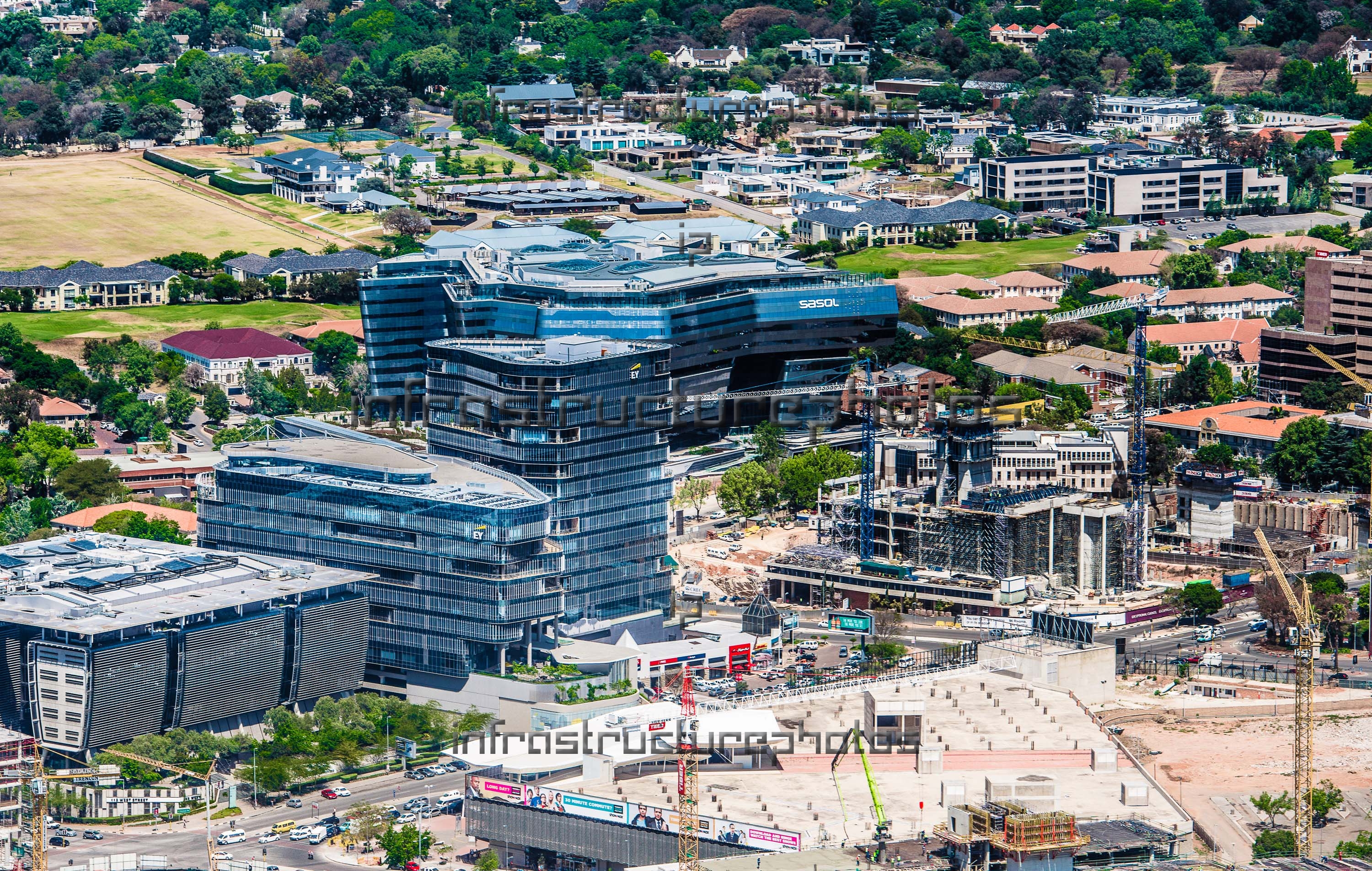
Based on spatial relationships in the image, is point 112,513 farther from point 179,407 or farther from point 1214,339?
point 1214,339

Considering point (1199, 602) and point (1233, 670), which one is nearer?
point (1233, 670)

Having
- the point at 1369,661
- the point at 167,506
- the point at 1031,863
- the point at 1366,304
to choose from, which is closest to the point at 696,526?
the point at 167,506

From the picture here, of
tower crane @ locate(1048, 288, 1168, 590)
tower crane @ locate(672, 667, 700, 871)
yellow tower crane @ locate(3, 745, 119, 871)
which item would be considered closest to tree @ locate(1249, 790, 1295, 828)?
tower crane @ locate(672, 667, 700, 871)

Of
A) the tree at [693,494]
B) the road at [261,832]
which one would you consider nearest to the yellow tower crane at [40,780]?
the road at [261,832]

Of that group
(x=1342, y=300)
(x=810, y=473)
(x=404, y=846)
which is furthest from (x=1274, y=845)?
(x=1342, y=300)

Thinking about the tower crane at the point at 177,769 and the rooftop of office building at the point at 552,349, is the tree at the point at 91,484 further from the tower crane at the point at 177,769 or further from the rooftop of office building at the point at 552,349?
the tower crane at the point at 177,769

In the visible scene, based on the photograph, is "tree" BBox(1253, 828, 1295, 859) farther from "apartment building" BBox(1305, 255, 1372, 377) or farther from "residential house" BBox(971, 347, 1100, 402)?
"apartment building" BBox(1305, 255, 1372, 377)

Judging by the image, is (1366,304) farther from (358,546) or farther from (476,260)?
(358,546)
